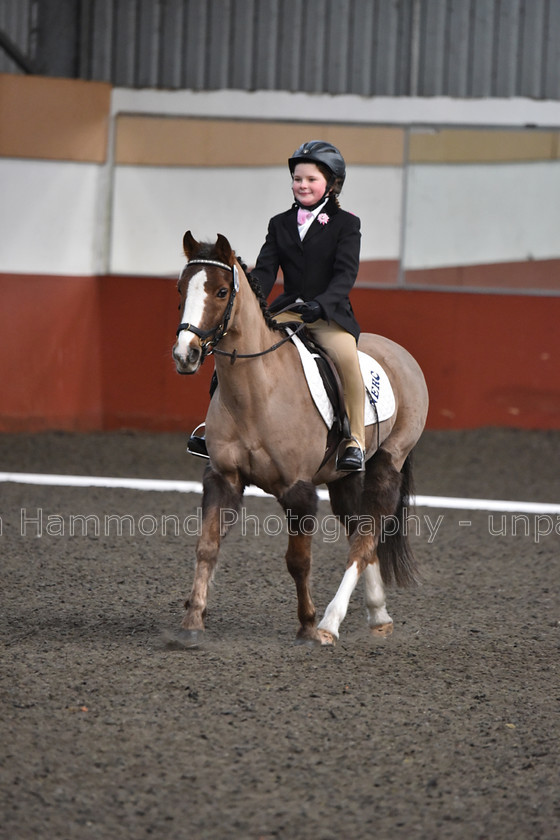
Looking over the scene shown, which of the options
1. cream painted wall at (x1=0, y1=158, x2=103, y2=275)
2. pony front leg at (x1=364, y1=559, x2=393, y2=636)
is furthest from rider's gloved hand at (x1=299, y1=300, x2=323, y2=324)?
cream painted wall at (x1=0, y1=158, x2=103, y2=275)

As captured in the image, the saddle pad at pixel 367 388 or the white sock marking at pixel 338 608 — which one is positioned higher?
the saddle pad at pixel 367 388

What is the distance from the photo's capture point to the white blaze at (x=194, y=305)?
3680mm

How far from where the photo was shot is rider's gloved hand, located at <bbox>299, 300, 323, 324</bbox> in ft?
14.1

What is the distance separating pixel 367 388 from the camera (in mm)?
4602

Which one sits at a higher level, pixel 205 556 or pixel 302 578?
pixel 205 556

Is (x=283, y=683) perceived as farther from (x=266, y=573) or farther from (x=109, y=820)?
(x=266, y=573)

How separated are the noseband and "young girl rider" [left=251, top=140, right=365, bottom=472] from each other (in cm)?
41

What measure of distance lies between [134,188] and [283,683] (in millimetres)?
7340

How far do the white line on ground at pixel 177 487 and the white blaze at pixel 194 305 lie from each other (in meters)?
4.07

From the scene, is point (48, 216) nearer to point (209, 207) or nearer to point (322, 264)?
point (209, 207)

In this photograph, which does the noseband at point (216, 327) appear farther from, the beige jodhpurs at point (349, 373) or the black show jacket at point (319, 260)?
the beige jodhpurs at point (349, 373)

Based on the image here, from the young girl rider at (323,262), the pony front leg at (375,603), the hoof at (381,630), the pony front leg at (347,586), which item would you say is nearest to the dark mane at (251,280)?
the young girl rider at (323,262)

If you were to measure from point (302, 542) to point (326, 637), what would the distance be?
1.27 feet

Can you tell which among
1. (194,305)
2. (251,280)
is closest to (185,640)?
(194,305)
